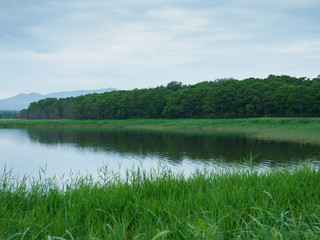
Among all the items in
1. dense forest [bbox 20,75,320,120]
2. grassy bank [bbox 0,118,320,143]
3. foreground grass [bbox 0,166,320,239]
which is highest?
dense forest [bbox 20,75,320,120]

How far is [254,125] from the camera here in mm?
49250

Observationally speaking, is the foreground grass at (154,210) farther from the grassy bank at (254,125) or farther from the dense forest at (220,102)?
the dense forest at (220,102)

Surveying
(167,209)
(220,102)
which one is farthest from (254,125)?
(167,209)

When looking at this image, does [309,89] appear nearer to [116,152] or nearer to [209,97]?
[209,97]

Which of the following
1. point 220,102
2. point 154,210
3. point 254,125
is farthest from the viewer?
point 220,102

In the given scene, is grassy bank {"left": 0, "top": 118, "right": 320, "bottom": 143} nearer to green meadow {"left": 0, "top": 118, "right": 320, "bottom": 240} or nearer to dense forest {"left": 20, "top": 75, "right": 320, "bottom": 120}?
dense forest {"left": 20, "top": 75, "right": 320, "bottom": 120}

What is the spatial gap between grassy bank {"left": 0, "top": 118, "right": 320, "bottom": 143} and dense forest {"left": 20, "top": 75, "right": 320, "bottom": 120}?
48.2ft

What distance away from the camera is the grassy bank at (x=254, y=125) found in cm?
3428

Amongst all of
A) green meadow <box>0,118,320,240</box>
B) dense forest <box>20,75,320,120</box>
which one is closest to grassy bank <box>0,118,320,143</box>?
dense forest <box>20,75,320,120</box>

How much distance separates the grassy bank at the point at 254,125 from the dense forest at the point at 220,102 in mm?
14680

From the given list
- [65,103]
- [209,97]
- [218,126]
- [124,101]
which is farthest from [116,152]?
[65,103]

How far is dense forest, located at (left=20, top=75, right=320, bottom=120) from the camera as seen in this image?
207 feet

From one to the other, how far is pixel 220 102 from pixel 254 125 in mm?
25885

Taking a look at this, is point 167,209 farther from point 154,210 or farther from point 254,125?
point 254,125
